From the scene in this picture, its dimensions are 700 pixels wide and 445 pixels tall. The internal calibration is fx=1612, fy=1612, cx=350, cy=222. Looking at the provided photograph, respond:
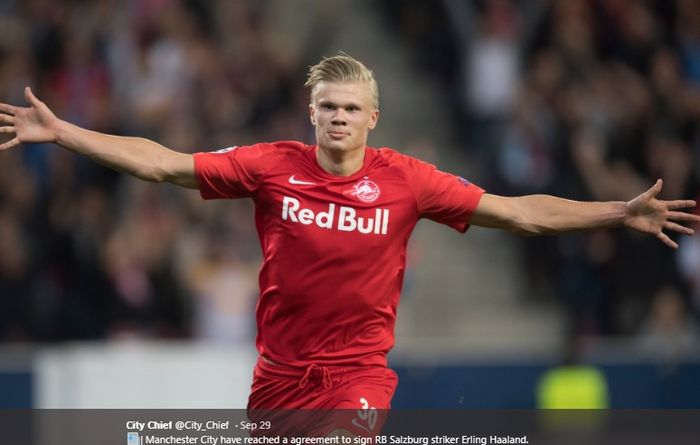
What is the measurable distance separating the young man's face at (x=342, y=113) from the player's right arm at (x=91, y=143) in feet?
2.45

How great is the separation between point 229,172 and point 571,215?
1772 millimetres

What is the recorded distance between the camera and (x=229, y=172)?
26.6 ft

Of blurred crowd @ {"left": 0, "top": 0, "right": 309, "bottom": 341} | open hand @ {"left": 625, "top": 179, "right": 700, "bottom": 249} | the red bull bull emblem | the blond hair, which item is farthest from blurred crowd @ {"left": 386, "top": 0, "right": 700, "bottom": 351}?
the blond hair

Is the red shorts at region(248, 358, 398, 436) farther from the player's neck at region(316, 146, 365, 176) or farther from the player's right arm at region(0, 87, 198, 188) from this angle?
the player's right arm at region(0, 87, 198, 188)

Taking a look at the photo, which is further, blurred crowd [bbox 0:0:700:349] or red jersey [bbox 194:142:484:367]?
blurred crowd [bbox 0:0:700:349]

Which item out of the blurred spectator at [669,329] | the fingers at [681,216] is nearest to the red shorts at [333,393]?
the fingers at [681,216]

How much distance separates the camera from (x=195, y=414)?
905 cm

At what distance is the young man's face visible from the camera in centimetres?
798

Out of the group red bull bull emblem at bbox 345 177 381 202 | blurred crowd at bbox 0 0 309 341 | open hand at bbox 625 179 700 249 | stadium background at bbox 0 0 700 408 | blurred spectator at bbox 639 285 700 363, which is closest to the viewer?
red bull bull emblem at bbox 345 177 381 202

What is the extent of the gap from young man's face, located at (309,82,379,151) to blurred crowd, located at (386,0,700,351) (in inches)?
285

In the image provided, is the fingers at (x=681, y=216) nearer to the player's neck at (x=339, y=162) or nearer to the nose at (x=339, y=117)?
the player's neck at (x=339, y=162)

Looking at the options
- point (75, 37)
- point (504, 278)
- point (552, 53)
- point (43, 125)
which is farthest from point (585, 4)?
point (43, 125)

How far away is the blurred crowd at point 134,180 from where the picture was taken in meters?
14.7

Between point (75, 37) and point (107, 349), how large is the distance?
13.6ft
